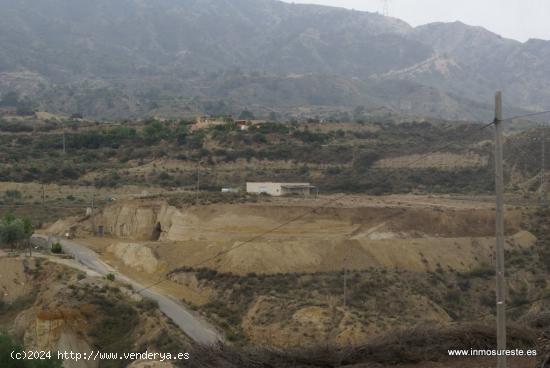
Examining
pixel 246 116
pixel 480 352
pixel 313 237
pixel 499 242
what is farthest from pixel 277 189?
pixel 246 116

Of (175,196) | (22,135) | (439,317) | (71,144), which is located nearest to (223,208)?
(175,196)

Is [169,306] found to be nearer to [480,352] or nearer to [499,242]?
[480,352]

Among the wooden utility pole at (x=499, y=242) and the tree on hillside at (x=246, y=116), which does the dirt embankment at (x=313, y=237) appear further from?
the tree on hillside at (x=246, y=116)

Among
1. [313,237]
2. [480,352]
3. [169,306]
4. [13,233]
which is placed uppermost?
[13,233]

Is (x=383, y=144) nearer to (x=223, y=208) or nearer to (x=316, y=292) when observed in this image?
(x=223, y=208)

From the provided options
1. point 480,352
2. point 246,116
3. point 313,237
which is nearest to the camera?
point 480,352

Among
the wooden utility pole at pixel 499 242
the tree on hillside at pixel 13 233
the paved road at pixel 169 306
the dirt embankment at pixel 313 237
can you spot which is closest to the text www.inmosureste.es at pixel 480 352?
the wooden utility pole at pixel 499 242

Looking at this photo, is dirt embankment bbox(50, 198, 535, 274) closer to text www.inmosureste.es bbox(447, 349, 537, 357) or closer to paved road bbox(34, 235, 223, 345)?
paved road bbox(34, 235, 223, 345)
